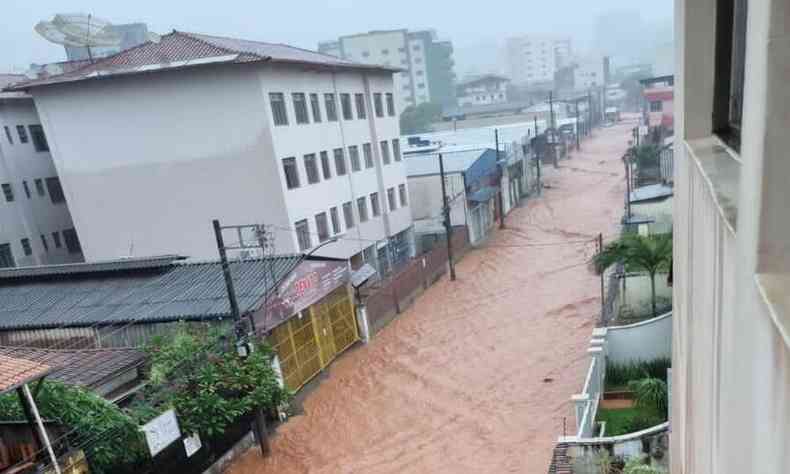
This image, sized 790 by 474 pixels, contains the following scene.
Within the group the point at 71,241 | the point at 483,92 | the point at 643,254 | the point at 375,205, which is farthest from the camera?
the point at 483,92

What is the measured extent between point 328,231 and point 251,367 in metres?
9.94

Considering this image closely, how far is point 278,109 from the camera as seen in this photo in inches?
746

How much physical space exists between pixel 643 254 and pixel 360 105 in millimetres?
14251

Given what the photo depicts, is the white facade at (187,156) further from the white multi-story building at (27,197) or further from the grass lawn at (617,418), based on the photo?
the grass lawn at (617,418)

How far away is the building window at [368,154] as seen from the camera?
24.0 m

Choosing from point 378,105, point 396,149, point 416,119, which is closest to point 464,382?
point 396,149

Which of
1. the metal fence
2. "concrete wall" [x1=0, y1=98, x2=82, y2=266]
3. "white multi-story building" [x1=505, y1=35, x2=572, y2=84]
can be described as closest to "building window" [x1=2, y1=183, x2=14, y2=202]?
"concrete wall" [x1=0, y1=98, x2=82, y2=266]

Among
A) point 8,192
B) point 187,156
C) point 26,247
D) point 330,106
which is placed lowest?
point 26,247

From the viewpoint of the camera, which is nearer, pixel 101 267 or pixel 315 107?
pixel 101 267

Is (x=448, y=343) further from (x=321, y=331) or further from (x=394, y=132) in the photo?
(x=394, y=132)

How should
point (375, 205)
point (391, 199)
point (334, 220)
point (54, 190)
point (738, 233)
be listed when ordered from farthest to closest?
point (391, 199) → point (54, 190) → point (375, 205) → point (334, 220) → point (738, 233)

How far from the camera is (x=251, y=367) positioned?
11.5 meters

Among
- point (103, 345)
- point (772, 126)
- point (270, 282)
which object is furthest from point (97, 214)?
point (772, 126)

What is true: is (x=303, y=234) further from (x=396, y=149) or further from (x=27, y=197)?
(x=27, y=197)
